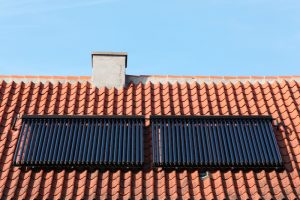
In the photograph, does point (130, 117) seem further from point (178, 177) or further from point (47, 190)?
point (47, 190)

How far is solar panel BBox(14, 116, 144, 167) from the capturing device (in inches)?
439

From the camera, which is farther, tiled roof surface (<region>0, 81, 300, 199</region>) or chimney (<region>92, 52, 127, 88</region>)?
chimney (<region>92, 52, 127, 88</region>)

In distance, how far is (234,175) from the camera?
11.2 m

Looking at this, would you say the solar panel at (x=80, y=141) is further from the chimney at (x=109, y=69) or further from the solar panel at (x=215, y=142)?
the chimney at (x=109, y=69)

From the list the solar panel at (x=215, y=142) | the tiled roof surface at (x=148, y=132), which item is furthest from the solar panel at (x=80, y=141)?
the solar panel at (x=215, y=142)

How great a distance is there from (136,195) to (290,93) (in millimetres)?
5908

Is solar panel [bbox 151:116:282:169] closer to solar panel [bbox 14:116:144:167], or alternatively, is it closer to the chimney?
solar panel [bbox 14:116:144:167]

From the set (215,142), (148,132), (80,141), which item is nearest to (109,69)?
(148,132)

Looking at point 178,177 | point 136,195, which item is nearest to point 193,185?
point 178,177

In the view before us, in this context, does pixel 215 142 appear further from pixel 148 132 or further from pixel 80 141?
pixel 80 141

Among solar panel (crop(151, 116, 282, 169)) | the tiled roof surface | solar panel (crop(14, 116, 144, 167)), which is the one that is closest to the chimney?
the tiled roof surface

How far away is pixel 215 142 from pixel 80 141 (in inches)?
124

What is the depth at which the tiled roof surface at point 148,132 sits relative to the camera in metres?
10.6

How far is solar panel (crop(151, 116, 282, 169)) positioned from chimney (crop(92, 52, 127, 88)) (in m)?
2.40
